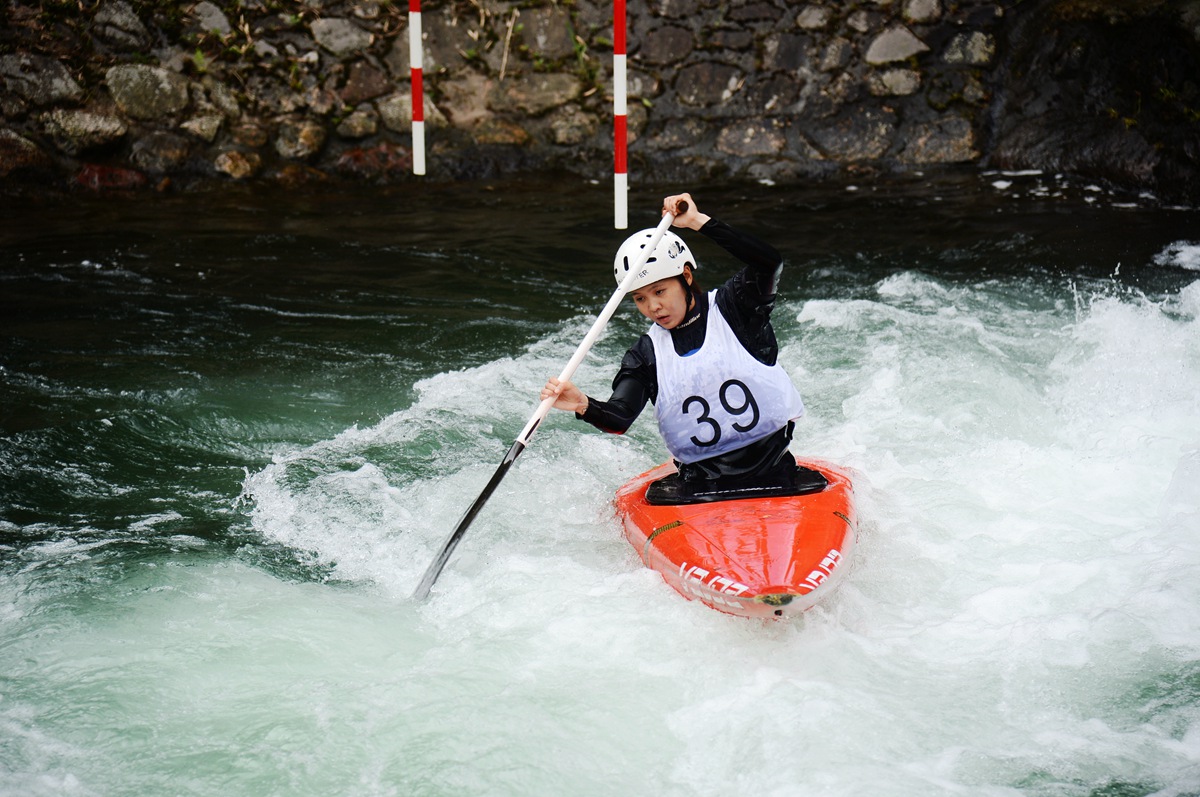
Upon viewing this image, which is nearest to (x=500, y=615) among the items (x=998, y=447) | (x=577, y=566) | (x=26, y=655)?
(x=577, y=566)

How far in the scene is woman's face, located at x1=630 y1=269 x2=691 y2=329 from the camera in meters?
4.08

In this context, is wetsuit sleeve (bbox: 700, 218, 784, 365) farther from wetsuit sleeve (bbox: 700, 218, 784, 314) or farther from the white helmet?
the white helmet

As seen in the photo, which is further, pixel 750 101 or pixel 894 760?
pixel 750 101

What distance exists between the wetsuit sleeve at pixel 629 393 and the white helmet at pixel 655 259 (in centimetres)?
26

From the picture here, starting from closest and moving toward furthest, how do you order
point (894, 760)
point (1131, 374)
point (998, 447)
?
point (894, 760) < point (998, 447) < point (1131, 374)

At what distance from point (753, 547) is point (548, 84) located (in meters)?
8.20

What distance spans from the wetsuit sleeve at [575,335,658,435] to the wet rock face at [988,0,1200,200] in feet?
23.1

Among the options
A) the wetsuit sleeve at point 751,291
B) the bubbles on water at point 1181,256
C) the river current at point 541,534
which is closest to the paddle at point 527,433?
the river current at point 541,534

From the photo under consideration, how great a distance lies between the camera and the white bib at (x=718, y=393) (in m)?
4.11

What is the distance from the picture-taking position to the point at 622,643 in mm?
3932

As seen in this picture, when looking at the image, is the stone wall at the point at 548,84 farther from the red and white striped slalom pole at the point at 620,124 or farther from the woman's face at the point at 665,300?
the woman's face at the point at 665,300

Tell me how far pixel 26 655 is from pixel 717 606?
2.37 metres

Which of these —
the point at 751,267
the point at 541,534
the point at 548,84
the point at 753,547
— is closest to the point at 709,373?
the point at 751,267

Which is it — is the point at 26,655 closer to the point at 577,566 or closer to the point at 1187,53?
the point at 577,566
